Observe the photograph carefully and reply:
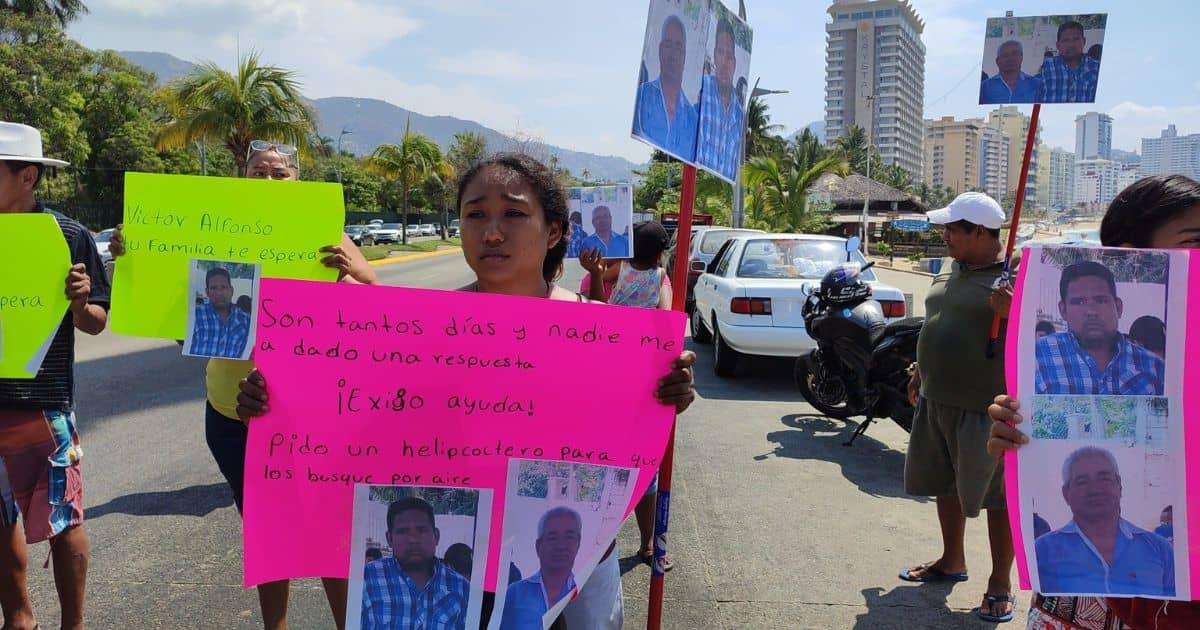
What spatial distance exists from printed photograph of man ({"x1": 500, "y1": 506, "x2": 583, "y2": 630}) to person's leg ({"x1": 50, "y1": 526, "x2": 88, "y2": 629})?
73.5 inches

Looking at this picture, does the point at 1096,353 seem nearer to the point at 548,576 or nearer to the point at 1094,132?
the point at 548,576

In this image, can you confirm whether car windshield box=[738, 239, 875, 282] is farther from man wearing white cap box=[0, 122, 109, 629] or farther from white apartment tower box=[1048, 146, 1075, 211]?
white apartment tower box=[1048, 146, 1075, 211]

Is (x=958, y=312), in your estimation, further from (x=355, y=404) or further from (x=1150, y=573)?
(x=355, y=404)

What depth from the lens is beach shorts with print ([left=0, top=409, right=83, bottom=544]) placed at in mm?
2654

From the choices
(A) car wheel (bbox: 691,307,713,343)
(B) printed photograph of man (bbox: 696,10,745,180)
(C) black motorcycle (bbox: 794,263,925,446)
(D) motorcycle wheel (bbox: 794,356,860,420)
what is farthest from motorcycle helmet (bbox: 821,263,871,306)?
(B) printed photograph of man (bbox: 696,10,745,180)

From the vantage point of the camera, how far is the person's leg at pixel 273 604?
2791mm

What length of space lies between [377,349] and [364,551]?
42 cm

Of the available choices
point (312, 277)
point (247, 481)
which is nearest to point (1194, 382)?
point (247, 481)

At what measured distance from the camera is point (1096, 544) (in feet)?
5.31

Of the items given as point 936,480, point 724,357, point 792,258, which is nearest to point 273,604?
point 936,480

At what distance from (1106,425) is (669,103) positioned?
1247 mm

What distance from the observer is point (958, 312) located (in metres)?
3.54

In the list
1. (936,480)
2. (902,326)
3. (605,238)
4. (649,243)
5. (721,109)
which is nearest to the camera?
(721,109)

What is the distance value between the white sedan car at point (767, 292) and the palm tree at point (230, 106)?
52.8 feet
